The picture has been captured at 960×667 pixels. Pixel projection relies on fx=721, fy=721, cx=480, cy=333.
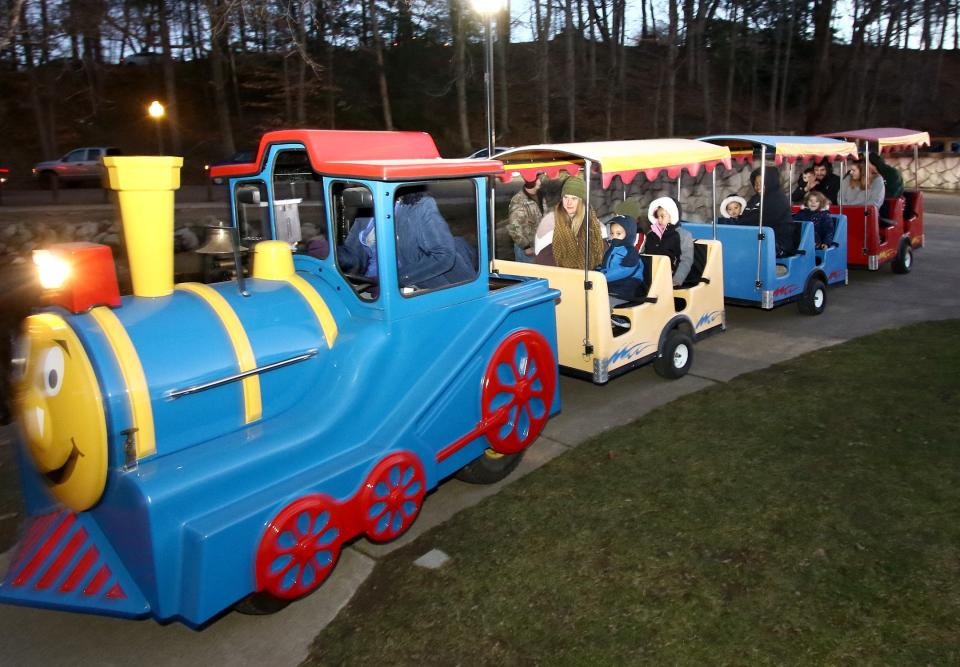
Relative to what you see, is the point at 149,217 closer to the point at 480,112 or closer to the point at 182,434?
the point at 182,434

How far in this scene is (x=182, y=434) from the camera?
3352 millimetres

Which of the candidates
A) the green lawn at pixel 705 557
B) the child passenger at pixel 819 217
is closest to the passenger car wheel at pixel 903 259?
the child passenger at pixel 819 217

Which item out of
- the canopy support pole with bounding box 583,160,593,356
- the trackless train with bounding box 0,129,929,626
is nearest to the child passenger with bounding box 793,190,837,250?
the canopy support pole with bounding box 583,160,593,356

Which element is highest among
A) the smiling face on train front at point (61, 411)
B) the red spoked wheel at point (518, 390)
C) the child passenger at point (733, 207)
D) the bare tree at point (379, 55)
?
the bare tree at point (379, 55)

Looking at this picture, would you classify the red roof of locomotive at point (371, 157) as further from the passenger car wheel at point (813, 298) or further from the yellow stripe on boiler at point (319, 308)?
the passenger car wheel at point (813, 298)

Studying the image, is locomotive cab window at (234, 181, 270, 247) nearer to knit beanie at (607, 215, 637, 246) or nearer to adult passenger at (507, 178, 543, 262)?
knit beanie at (607, 215, 637, 246)

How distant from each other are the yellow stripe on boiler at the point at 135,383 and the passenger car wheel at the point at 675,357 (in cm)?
472

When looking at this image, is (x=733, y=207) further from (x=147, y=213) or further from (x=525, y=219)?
(x=147, y=213)

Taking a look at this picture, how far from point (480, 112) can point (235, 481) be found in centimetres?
3857

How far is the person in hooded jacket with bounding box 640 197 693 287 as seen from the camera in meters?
7.20

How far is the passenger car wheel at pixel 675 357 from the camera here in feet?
22.1

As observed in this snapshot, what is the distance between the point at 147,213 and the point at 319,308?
3.20ft

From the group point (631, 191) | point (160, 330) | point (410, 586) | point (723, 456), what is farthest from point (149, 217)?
point (631, 191)

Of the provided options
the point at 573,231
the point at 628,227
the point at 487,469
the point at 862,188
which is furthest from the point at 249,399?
the point at 862,188
